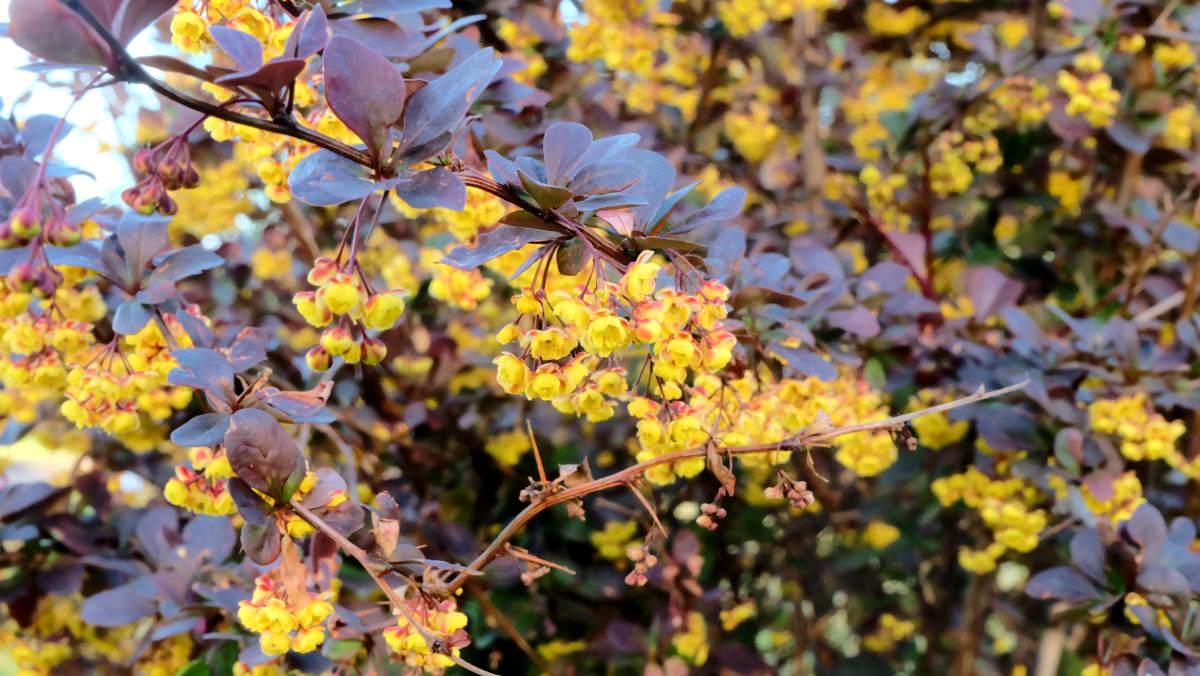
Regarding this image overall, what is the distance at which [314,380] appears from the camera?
1.32m

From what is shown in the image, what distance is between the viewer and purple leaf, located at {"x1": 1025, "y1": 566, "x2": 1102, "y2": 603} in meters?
1.23

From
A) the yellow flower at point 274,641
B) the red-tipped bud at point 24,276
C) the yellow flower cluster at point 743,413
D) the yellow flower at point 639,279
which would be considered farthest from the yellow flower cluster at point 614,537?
the red-tipped bud at point 24,276

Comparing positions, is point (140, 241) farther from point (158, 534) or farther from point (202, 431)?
point (158, 534)

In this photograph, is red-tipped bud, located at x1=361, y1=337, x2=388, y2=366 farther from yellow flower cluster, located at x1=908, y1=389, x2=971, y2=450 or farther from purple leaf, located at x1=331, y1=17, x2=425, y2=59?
yellow flower cluster, located at x1=908, y1=389, x2=971, y2=450

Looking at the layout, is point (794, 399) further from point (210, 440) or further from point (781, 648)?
point (781, 648)

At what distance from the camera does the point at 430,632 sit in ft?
2.62

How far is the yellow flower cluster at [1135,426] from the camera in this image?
1313 mm

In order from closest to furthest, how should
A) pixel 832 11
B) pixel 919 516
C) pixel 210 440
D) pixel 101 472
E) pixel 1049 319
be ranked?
pixel 210 440 → pixel 101 472 → pixel 1049 319 → pixel 919 516 → pixel 832 11

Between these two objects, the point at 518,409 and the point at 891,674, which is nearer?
the point at 518,409

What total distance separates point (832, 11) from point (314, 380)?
5.40ft

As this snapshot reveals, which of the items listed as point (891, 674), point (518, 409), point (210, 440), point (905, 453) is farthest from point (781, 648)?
point (210, 440)

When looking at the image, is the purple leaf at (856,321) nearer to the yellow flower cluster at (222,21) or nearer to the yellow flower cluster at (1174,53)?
the yellow flower cluster at (222,21)

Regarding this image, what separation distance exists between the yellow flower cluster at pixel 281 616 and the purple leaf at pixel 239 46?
17.2 inches

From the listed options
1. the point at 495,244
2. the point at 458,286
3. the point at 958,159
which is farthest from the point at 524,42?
the point at 495,244
